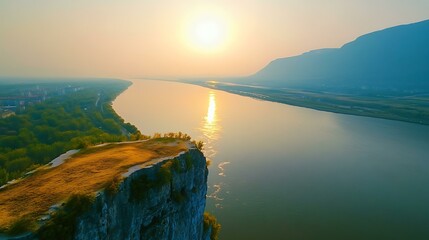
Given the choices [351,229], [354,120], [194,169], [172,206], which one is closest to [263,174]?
[351,229]

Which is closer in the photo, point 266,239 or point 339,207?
point 266,239

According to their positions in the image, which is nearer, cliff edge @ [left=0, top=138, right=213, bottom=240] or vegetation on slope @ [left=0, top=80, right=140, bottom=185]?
cliff edge @ [left=0, top=138, right=213, bottom=240]

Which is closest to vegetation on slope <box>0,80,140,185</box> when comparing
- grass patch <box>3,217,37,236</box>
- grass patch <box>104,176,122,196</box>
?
grass patch <box>104,176,122,196</box>

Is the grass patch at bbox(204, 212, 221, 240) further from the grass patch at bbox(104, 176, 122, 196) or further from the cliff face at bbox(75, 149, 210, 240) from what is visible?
the grass patch at bbox(104, 176, 122, 196)

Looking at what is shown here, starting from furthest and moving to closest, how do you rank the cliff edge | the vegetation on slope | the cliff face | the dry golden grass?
the vegetation on slope < the cliff face < the dry golden grass < the cliff edge

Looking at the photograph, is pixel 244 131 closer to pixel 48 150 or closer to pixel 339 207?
pixel 339 207
